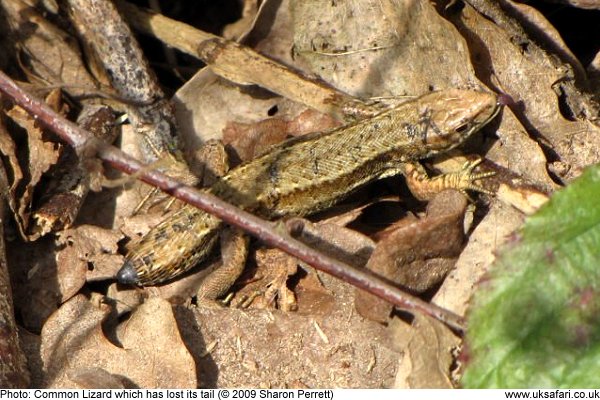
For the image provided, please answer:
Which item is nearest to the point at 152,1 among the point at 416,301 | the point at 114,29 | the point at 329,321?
the point at 114,29

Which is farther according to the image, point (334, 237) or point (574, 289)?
point (334, 237)

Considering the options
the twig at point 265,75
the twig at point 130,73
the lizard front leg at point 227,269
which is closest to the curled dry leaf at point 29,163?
the twig at point 130,73

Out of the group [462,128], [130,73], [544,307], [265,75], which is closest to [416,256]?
[544,307]

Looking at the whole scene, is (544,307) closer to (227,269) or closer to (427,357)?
(427,357)

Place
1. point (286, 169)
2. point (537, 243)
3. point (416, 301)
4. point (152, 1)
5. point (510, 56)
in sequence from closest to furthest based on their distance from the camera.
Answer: point (537, 243) → point (416, 301) → point (510, 56) → point (286, 169) → point (152, 1)

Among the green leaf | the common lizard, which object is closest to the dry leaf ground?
the common lizard

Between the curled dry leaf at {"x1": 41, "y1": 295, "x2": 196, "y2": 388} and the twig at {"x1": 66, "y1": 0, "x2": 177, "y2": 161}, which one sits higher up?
the twig at {"x1": 66, "y1": 0, "x2": 177, "y2": 161}

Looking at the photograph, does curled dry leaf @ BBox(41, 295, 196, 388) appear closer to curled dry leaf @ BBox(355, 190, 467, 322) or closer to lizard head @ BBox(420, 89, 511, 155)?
curled dry leaf @ BBox(355, 190, 467, 322)

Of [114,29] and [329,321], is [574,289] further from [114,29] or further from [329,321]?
[114,29]
